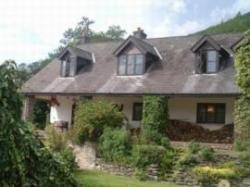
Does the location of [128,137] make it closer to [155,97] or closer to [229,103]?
[155,97]

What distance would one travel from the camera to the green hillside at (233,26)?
55741 mm

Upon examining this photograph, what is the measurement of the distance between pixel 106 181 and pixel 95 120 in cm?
608

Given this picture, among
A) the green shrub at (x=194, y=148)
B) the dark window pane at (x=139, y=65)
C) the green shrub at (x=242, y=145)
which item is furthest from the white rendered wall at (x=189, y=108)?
the green shrub at (x=194, y=148)

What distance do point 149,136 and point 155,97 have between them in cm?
246

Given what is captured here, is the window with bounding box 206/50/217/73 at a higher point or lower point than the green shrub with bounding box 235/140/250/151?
higher

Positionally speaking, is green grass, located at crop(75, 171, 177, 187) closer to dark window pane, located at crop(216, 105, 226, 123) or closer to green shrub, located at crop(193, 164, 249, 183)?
green shrub, located at crop(193, 164, 249, 183)

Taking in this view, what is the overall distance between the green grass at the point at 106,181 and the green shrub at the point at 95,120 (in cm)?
263

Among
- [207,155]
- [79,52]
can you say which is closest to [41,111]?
[79,52]

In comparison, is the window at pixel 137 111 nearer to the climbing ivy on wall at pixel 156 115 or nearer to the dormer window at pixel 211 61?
the climbing ivy on wall at pixel 156 115

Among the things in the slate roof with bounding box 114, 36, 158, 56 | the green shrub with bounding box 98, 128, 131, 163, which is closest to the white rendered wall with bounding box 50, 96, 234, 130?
the slate roof with bounding box 114, 36, 158, 56

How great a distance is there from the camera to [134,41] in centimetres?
2984

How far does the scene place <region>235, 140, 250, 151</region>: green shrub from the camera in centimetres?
2295

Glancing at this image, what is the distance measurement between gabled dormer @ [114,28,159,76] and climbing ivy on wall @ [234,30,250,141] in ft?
22.6

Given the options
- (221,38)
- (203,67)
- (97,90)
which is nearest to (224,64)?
(203,67)
